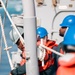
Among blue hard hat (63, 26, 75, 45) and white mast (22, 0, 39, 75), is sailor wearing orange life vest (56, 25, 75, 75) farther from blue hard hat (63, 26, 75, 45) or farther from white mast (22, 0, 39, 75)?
white mast (22, 0, 39, 75)

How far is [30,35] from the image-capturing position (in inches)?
190

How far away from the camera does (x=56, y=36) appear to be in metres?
8.59

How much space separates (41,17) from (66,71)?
526 centimetres

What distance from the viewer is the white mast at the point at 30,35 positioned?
15.5 feet

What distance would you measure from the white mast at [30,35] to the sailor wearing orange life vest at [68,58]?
45.5 inches

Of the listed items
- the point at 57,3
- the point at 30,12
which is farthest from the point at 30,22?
the point at 57,3

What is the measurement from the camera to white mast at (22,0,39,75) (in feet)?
15.5

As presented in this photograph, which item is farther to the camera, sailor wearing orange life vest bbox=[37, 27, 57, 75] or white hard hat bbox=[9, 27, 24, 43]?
white hard hat bbox=[9, 27, 24, 43]

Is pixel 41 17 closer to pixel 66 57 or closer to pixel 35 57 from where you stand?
pixel 35 57

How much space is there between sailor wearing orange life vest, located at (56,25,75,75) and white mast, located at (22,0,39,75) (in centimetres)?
116

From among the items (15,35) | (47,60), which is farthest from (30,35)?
(15,35)

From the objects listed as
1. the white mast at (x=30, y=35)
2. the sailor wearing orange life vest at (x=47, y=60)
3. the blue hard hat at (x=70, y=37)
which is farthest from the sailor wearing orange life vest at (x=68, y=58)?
the sailor wearing orange life vest at (x=47, y=60)

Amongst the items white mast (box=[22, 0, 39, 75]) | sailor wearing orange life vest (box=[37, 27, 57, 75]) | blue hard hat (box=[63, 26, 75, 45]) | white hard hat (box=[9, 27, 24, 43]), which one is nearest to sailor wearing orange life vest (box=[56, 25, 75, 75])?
blue hard hat (box=[63, 26, 75, 45])

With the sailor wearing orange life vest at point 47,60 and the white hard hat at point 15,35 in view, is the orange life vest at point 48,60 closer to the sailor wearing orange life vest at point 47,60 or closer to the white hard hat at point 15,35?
the sailor wearing orange life vest at point 47,60
